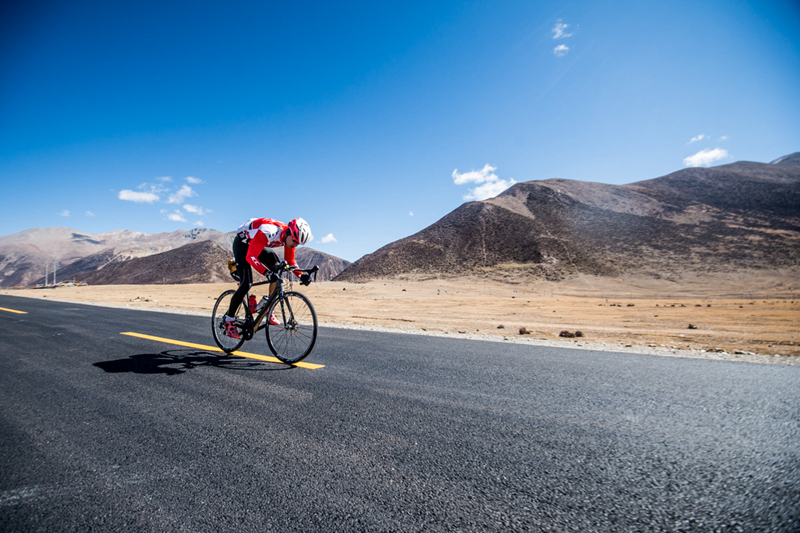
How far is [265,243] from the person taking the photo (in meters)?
4.46

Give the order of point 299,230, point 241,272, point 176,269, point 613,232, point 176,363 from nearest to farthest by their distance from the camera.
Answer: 1. point 176,363
2. point 299,230
3. point 241,272
4. point 613,232
5. point 176,269

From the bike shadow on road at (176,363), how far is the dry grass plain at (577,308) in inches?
191

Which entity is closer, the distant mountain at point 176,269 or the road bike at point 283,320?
the road bike at point 283,320

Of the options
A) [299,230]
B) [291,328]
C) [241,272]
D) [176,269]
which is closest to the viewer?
[299,230]

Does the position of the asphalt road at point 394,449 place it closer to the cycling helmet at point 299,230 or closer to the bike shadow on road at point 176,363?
the bike shadow on road at point 176,363

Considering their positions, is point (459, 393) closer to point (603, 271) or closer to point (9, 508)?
point (9, 508)

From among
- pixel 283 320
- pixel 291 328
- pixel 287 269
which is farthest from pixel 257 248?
pixel 291 328

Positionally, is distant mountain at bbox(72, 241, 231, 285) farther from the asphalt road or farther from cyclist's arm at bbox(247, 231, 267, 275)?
the asphalt road

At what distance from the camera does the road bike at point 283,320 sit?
443 cm

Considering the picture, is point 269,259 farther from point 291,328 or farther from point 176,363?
point 176,363

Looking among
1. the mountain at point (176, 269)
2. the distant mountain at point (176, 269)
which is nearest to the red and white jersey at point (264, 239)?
the mountain at point (176, 269)

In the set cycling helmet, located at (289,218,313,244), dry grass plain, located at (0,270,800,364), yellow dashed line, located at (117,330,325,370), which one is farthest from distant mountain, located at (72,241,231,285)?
cycling helmet, located at (289,218,313,244)

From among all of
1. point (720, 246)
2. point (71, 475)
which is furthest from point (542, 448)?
point (720, 246)

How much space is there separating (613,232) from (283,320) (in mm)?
82110
